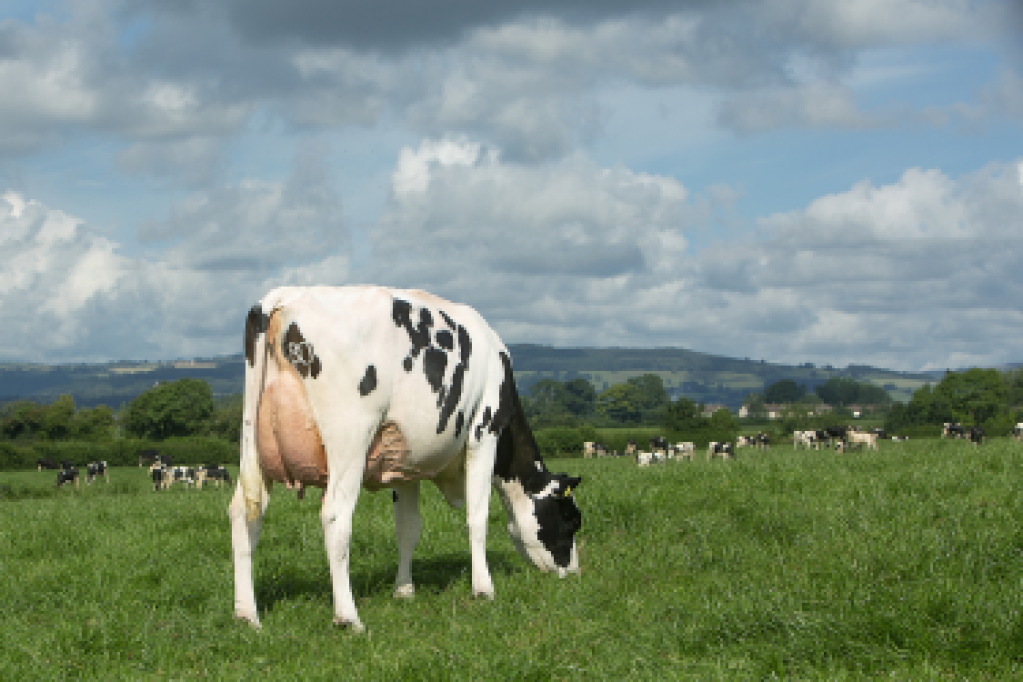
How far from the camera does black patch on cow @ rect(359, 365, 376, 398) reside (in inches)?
296

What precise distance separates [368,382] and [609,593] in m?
2.99

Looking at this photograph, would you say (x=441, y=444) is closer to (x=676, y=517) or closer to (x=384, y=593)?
(x=384, y=593)

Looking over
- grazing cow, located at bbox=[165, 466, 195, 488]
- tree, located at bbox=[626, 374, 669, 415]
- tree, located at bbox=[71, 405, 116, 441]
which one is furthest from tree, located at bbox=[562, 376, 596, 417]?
grazing cow, located at bbox=[165, 466, 195, 488]

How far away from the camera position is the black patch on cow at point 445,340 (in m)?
8.22

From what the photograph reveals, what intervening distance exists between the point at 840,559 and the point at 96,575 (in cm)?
733

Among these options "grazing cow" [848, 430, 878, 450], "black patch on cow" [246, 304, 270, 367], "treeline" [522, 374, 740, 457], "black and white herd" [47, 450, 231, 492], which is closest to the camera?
"black patch on cow" [246, 304, 270, 367]

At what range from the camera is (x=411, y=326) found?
26.3 feet

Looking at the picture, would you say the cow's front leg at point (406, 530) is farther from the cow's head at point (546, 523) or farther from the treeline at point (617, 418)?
the treeline at point (617, 418)

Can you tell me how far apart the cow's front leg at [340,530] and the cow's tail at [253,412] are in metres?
0.69

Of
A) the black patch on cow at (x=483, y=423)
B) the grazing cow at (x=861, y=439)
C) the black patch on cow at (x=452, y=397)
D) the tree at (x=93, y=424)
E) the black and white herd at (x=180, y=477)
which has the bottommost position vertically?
the tree at (x=93, y=424)

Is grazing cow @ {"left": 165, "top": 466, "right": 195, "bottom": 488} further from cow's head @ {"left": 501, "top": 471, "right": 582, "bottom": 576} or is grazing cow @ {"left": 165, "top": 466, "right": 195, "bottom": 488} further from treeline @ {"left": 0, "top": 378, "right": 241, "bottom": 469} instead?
cow's head @ {"left": 501, "top": 471, "right": 582, "bottom": 576}

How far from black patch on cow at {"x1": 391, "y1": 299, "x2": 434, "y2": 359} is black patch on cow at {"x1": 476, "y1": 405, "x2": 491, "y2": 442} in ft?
3.77

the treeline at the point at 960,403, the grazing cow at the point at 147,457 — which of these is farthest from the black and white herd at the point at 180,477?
the treeline at the point at 960,403

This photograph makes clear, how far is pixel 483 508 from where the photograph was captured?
8836 mm
